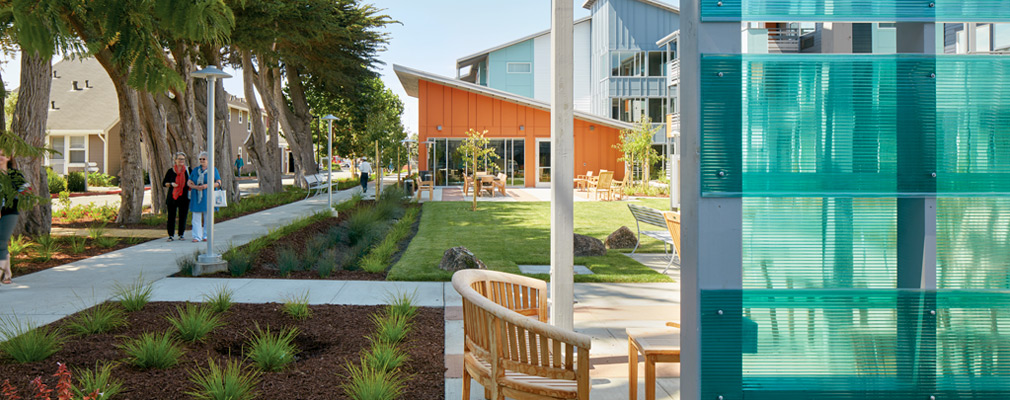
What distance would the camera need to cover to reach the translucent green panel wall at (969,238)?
2.81m

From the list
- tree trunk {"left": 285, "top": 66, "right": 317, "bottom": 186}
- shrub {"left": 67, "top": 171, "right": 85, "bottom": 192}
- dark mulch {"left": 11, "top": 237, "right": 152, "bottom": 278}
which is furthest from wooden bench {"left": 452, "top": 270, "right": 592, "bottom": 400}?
tree trunk {"left": 285, "top": 66, "right": 317, "bottom": 186}

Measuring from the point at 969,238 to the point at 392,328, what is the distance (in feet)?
12.8

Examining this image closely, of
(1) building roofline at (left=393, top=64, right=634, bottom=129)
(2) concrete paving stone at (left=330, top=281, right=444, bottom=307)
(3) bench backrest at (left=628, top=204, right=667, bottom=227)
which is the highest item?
(1) building roofline at (left=393, top=64, right=634, bottom=129)

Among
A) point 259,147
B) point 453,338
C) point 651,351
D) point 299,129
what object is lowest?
point 453,338

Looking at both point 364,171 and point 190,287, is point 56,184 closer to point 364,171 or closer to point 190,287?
point 364,171

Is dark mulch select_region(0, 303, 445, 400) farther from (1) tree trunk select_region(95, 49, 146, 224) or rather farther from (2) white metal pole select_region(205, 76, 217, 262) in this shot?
(1) tree trunk select_region(95, 49, 146, 224)

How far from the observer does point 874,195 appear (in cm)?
277

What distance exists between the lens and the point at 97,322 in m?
5.68

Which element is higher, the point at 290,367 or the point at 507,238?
the point at 507,238

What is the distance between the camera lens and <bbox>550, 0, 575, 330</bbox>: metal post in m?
5.16

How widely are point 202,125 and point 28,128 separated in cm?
734

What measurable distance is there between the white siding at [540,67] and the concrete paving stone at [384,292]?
139 ft

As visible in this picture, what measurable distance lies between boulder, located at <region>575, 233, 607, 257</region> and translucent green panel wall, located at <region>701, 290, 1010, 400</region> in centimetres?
822

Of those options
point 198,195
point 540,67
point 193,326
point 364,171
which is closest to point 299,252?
point 198,195
